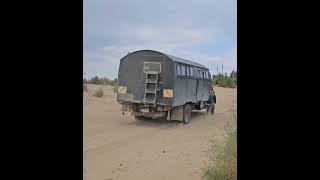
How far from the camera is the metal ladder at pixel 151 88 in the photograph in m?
13.4

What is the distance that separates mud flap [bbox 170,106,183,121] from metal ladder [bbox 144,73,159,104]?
1.10 meters

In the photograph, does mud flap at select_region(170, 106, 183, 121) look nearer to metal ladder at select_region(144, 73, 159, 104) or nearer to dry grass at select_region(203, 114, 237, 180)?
metal ladder at select_region(144, 73, 159, 104)

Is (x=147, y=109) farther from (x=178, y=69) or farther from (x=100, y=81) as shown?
(x=100, y=81)

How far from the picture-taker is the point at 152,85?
13539 mm

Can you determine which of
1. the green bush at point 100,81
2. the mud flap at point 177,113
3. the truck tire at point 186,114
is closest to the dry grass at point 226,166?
the mud flap at point 177,113

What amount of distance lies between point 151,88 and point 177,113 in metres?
1.48

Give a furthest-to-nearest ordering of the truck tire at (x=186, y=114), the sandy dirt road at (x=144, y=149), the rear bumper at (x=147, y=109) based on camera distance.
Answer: the truck tire at (x=186, y=114) → the rear bumper at (x=147, y=109) → the sandy dirt road at (x=144, y=149)

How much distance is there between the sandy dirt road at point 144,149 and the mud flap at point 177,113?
264 millimetres

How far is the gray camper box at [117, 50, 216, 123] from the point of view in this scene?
1334cm

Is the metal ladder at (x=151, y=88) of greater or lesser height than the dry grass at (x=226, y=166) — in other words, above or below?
above

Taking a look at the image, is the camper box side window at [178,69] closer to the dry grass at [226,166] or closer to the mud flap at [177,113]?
the mud flap at [177,113]

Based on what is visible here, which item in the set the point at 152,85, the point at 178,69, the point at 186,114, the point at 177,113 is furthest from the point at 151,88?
the point at 186,114
